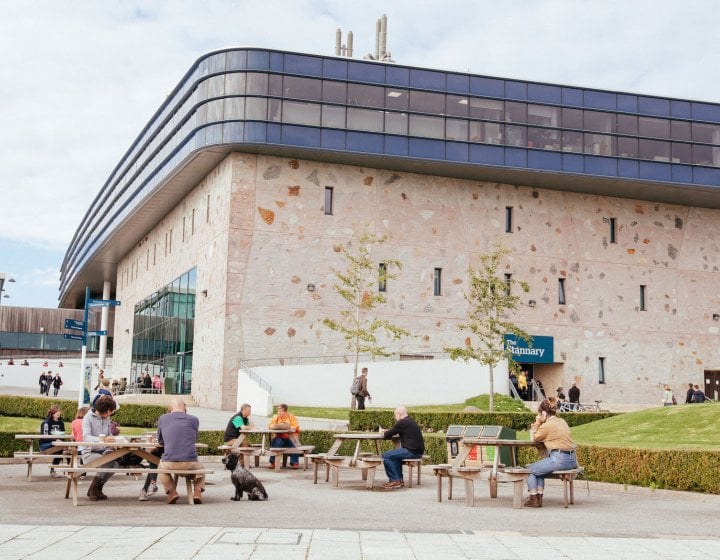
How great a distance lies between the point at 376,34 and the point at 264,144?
12.9 meters

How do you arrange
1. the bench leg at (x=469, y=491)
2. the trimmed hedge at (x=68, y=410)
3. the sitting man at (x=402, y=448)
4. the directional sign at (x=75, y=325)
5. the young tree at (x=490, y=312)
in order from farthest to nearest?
the young tree at (x=490, y=312)
the directional sign at (x=75, y=325)
the trimmed hedge at (x=68, y=410)
the sitting man at (x=402, y=448)
the bench leg at (x=469, y=491)

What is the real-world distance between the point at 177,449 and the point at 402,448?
453cm

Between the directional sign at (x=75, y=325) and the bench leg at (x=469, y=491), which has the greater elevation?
the directional sign at (x=75, y=325)

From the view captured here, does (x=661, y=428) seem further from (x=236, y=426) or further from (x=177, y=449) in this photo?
(x=177, y=449)

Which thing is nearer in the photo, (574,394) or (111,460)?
(111,460)

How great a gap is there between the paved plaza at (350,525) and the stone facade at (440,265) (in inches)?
932

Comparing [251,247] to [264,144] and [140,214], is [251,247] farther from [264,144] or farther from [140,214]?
[140,214]

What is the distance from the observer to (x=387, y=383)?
3828cm

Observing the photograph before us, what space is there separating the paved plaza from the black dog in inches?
7.8

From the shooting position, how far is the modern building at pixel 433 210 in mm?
39969

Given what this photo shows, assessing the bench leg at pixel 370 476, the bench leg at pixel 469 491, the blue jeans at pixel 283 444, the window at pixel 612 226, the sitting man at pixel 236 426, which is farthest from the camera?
the window at pixel 612 226

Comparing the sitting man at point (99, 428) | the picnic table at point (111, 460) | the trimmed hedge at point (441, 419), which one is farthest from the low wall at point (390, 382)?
the picnic table at point (111, 460)

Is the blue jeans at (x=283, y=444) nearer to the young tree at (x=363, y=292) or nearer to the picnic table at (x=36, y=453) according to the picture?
the picnic table at (x=36, y=453)

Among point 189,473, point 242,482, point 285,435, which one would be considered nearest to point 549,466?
point 242,482
